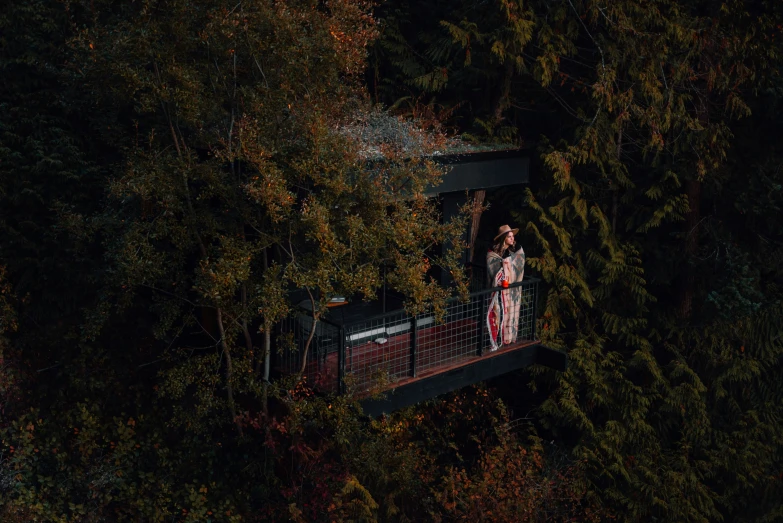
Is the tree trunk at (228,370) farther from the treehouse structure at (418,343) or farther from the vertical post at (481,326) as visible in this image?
the vertical post at (481,326)

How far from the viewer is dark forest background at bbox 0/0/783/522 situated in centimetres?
1010

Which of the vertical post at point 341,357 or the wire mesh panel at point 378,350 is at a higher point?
the vertical post at point 341,357

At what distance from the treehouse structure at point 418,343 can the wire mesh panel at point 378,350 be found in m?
0.01

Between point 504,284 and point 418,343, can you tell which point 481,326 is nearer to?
point 504,284

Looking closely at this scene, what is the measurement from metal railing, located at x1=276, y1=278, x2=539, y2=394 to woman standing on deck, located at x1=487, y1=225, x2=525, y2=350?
0.12 metres

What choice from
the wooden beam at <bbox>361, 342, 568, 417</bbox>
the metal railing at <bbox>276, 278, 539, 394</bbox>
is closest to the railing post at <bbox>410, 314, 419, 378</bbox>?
the metal railing at <bbox>276, 278, 539, 394</bbox>

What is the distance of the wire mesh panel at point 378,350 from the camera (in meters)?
11.2

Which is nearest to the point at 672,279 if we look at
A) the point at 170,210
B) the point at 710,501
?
the point at 710,501

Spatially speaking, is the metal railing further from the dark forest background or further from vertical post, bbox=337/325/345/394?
the dark forest background

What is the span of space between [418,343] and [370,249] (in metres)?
2.93

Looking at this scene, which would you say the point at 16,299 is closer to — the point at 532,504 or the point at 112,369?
the point at 112,369

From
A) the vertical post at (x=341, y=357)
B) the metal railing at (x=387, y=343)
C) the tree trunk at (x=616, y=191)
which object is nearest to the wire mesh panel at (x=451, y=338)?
the metal railing at (x=387, y=343)

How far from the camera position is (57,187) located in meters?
14.1

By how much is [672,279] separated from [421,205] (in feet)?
26.1
